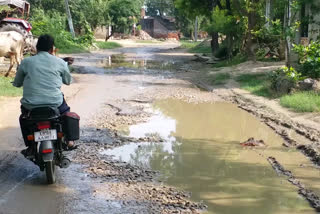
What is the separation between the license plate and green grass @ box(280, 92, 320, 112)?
658 cm

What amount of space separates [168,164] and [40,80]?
231cm

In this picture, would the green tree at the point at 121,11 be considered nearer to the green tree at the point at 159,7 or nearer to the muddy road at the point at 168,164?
the muddy road at the point at 168,164

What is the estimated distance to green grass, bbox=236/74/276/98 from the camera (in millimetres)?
12398

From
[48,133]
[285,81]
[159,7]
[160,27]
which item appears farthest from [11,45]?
[159,7]

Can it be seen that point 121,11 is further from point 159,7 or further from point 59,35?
point 159,7

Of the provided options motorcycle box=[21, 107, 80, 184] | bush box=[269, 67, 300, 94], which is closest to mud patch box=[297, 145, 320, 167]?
motorcycle box=[21, 107, 80, 184]

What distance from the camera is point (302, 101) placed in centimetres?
997

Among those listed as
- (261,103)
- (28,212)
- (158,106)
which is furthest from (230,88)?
(28,212)

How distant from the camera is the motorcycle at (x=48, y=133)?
15.6 ft

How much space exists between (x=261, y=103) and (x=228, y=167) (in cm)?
533

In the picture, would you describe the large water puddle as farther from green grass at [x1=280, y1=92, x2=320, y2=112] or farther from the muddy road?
green grass at [x1=280, y1=92, x2=320, y2=112]

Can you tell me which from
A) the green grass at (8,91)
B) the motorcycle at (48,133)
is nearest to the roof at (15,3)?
the green grass at (8,91)

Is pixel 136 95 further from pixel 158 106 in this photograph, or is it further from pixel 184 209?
pixel 184 209

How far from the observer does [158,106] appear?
34.8ft
